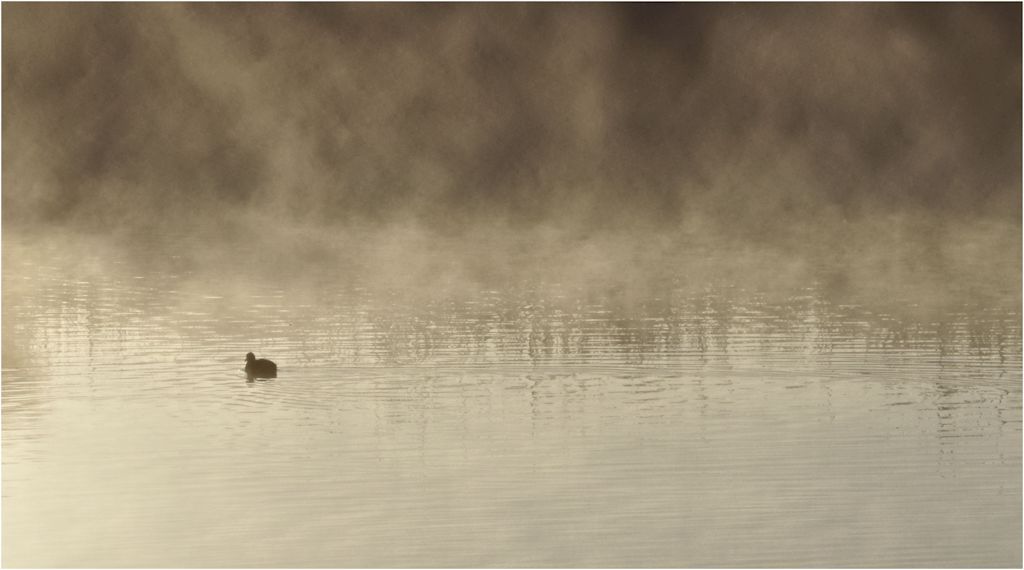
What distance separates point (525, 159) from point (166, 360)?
2870 centimetres

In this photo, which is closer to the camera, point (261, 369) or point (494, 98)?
point (261, 369)

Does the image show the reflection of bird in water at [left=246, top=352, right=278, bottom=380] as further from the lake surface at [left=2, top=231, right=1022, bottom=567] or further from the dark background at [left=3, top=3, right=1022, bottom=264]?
the dark background at [left=3, top=3, right=1022, bottom=264]

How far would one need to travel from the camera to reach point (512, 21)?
155 feet

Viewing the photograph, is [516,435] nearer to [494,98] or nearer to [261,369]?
[261,369]

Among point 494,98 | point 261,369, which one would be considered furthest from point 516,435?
point 494,98

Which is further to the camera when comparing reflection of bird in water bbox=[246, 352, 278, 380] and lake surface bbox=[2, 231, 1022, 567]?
reflection of bird in water bbox=[246, 352, 278, 380]

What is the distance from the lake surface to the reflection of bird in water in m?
0.15

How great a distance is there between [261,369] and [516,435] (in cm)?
276

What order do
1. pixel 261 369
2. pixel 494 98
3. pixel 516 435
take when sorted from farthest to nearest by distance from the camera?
pixel 494 98 < pixel 261 369 < pixel 516 435

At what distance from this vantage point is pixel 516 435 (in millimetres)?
13344

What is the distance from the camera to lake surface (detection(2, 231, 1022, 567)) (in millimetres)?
10867

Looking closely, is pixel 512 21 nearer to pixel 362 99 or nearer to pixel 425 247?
pixel 362 99

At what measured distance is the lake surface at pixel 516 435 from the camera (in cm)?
1087

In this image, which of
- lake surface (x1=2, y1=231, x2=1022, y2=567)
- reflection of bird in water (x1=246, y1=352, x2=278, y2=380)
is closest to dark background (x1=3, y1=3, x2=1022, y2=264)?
lake surface (x1=2, y1=231, x2=1022, y2=567)
